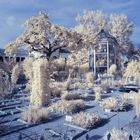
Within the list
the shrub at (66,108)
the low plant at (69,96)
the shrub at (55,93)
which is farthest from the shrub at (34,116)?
the shrub at (55,93)

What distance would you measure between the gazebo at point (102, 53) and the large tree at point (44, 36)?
11054 mm

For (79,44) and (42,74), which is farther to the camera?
(79,44)

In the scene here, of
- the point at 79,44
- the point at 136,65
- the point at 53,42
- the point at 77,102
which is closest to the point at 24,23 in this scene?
the point at 53,42

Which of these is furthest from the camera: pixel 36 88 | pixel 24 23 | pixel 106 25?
pixel 106 25

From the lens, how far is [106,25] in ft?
173

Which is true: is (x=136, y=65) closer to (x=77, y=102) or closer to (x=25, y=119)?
(x=77, y=102)

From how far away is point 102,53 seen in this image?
4019 centimetres

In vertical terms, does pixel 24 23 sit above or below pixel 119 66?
above

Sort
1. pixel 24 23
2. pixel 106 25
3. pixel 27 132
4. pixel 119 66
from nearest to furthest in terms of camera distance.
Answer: pixel 27 132, pixel 24 23, pixel 119 66, pixel 106 25

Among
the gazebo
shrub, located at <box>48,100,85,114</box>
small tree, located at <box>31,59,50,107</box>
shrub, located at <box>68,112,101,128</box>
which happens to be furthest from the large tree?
shrub, located at <box>68,112,101,128</box>

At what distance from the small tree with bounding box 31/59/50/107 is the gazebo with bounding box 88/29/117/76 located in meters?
23.6

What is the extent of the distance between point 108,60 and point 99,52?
1412 mm

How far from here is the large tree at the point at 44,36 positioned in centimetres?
2794

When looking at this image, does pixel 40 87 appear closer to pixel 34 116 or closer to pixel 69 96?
pixel 69 96
